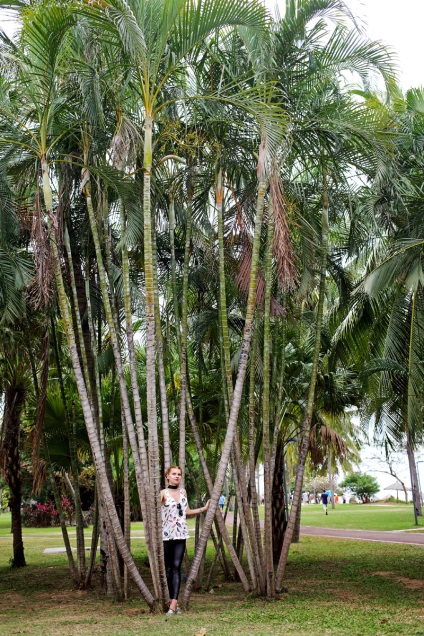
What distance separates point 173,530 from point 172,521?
0.10 m

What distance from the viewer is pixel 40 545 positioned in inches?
869

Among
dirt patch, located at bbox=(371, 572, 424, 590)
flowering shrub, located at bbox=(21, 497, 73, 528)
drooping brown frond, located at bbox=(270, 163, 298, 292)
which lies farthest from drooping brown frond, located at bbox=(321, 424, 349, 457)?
flowering shrub, located at bbox=(21, 497, 73, 528)

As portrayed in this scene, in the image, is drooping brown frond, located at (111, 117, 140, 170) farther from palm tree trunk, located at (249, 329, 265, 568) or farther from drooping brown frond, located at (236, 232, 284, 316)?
Result: palm tree trunk, located at (249, 329, 265, 568)

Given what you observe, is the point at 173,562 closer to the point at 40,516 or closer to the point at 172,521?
the point at 172,521

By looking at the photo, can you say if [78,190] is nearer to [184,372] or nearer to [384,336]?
[184,372]

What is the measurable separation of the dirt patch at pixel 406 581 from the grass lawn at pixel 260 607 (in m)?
0.02

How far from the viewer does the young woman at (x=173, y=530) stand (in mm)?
8250

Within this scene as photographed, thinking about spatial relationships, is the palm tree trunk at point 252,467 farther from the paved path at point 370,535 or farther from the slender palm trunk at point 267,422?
the paved path at point 370,535

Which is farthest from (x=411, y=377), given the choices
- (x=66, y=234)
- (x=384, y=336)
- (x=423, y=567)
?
(x=66, y=234)

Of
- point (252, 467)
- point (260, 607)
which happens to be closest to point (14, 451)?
point (252, 467)

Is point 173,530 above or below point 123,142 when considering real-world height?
below

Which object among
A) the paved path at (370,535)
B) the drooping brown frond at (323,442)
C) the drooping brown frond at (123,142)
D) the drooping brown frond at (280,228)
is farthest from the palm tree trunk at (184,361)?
the paved path at (370,535)

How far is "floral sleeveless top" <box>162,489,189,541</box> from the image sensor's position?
827 centimetres

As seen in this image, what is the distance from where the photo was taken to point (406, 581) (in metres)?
11.2
